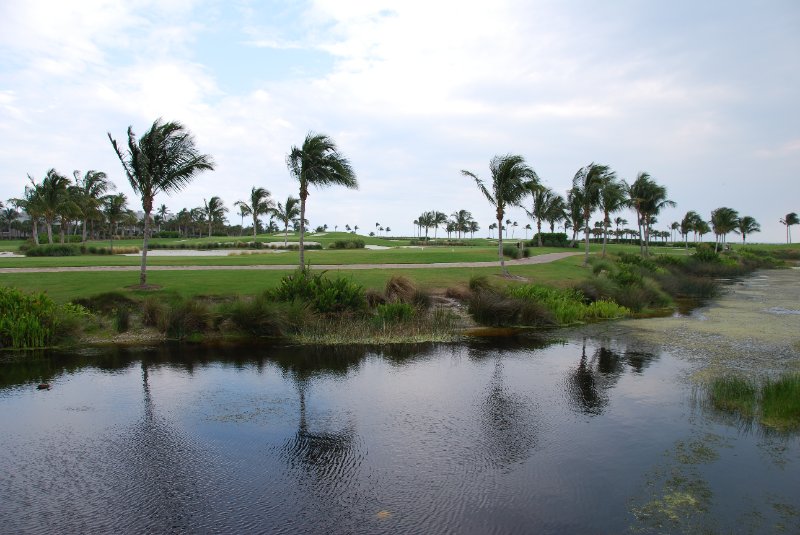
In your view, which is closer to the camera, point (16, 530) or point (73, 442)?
point (16, 530)

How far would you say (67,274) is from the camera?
24.8 m

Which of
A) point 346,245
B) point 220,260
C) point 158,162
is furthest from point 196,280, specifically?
point 346,245

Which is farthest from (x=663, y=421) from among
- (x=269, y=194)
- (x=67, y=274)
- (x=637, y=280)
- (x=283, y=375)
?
(x=269, y=194)

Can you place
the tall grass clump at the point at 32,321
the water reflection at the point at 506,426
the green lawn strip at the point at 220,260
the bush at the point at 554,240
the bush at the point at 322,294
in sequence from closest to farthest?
the water reflection at the point at 506,426 → the tall grass clump at the point at 32,321 → the bush at the point at 322,294 → the green lawn strip at the point at 220,260 → the bush at the point at 554,240

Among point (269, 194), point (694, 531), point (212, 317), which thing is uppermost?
point (269, 194)

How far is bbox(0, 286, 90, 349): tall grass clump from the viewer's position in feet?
51.1

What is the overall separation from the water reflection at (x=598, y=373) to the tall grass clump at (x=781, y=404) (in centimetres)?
282

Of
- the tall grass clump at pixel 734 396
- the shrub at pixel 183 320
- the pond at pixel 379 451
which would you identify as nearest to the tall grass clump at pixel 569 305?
the pond at pixel 379 451

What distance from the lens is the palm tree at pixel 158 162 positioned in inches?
859

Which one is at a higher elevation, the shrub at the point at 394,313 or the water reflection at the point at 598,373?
the shrub at the point at 394,313

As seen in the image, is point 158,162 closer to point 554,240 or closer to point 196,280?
point 196,280

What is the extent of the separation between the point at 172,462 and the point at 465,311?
15.2m

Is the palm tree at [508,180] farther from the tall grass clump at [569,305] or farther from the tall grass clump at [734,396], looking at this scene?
the tall grass clump at [734,396]

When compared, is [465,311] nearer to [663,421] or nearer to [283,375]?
[283,375]
